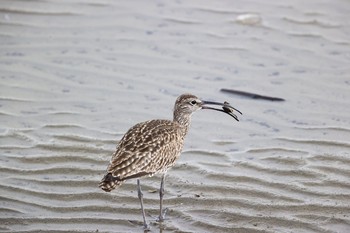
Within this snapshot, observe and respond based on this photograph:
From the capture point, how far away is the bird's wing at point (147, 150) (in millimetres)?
7801

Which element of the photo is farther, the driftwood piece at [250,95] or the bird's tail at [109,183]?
the driftwood piece at [250,95]

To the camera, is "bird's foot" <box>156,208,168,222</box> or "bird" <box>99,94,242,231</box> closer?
"bird" <box>99,94,242,231</box>

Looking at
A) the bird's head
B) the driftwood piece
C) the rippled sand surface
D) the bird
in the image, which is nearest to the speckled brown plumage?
the bird

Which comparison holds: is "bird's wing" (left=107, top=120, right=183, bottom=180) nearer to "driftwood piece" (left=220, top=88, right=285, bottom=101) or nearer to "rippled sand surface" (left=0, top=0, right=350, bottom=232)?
"rippled sand surface" (left=0, top=0, right=350, bottom=232)

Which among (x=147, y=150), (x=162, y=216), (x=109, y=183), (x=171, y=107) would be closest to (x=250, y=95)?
(x=171, y=107)

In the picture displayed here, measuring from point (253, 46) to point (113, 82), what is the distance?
1968 mm

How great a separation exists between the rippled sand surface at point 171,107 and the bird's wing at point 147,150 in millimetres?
459

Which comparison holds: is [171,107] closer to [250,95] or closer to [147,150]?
[250,95]

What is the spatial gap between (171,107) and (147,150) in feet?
7.45

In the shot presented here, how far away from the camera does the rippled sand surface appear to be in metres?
8.26

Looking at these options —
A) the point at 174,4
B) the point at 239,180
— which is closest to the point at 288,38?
the point at 174,4

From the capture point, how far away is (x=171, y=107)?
10.3 meters

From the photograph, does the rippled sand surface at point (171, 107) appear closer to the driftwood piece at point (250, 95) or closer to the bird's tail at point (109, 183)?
the driftwood piece at point (250, 95)

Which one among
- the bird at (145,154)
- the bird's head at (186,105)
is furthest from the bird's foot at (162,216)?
the bird's head at (186,105)
